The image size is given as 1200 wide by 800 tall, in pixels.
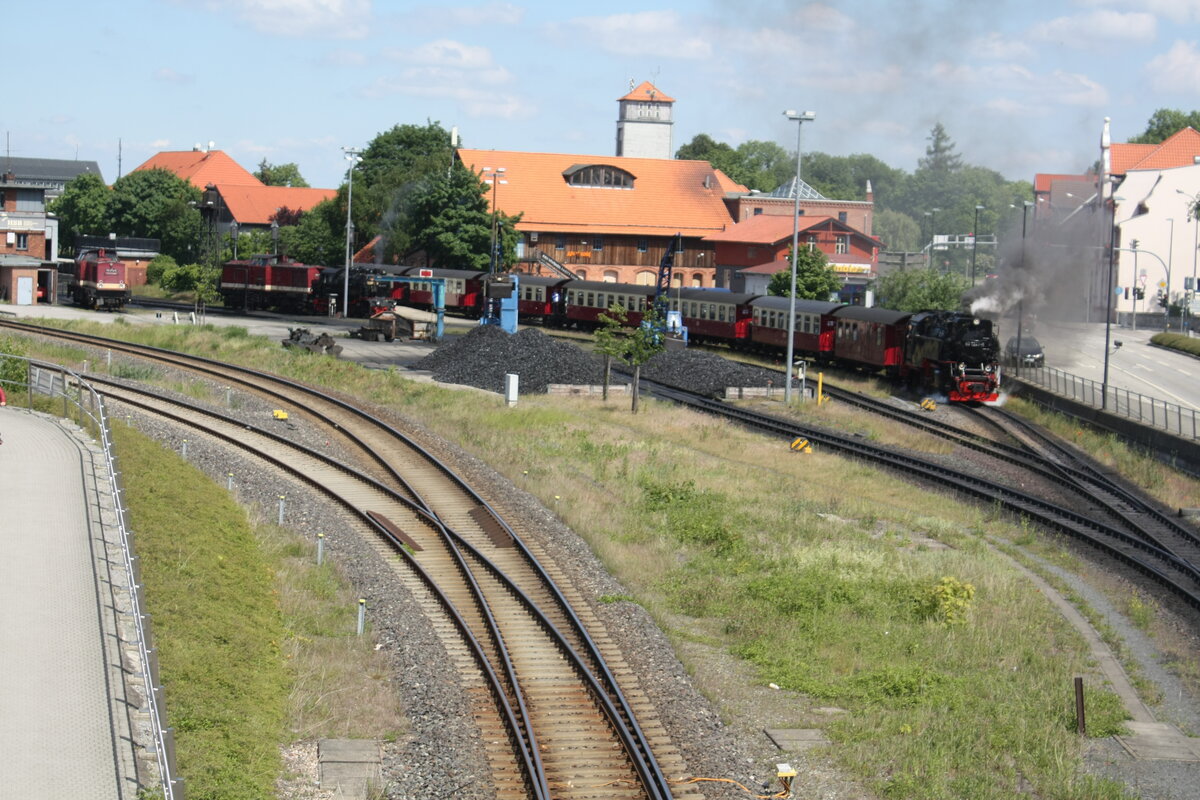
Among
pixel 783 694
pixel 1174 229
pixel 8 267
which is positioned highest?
pixel 1174 229

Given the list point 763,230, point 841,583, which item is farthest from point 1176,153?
point 841,583

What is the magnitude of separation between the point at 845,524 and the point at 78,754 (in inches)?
769

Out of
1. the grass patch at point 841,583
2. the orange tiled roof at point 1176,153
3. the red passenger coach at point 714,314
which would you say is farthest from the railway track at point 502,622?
the orange tiled roof at point 1176,153

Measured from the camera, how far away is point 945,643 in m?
19.9

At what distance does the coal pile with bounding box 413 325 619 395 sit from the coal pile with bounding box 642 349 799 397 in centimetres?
341

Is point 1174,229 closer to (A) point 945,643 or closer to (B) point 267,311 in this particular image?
(B) point 267,311

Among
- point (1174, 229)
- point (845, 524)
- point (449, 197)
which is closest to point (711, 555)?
point (845, 524)

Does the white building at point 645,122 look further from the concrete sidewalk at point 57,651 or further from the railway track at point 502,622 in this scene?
the concrete sidewalk at point 57,651

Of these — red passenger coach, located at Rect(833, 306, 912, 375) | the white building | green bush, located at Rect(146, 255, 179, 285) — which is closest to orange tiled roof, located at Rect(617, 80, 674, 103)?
the white building

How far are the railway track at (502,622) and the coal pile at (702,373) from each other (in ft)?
62.3

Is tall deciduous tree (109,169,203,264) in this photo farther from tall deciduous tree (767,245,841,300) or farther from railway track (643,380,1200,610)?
railway track (643,380,1200,610)

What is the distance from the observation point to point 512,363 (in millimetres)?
47656

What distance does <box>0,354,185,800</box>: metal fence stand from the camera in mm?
11477

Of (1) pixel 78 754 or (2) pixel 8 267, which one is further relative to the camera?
(2) pixel 8 267
